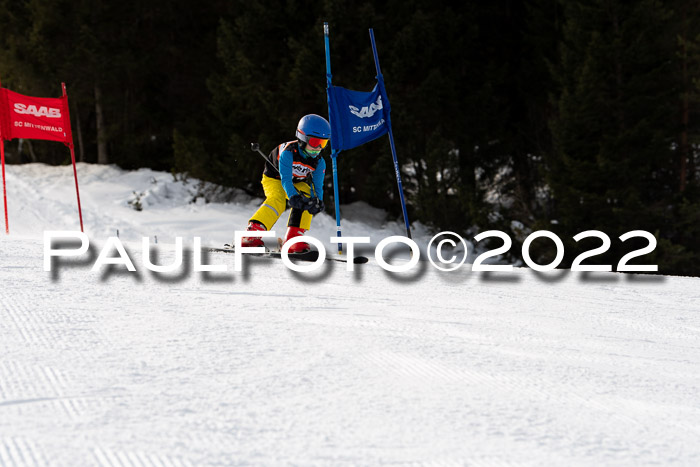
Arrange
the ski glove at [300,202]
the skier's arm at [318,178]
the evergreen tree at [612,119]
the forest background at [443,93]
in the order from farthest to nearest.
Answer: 1. the forest background at [443,93]
2. the evergreen tree at [612,119]
3. the skier's arm at [318,178]
4. the ski glove at [300,202]

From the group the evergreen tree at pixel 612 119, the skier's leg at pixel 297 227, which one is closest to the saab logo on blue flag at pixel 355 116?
the skier's leg at pixel 297 227

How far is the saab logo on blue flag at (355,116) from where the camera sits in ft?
26.9

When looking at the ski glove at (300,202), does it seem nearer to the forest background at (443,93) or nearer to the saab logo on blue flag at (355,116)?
the saab logo on blue flag at (355,116)

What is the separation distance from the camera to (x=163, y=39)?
2231 cm

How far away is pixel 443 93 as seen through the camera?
17406 mm

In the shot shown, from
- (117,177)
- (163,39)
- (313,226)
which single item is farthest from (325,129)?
(163,39)

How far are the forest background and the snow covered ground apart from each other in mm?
10116

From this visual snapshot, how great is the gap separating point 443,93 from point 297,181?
11240 mm

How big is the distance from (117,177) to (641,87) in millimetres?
14382

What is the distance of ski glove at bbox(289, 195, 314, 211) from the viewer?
258 inches

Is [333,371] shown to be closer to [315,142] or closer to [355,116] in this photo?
[315,142]

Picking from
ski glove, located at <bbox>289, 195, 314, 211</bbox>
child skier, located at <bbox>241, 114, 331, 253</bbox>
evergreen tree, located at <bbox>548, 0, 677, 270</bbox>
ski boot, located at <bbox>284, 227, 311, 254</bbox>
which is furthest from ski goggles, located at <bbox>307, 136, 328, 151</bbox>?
evergreen tree, located at <bbox>548, 0, 677, 270</bbox>

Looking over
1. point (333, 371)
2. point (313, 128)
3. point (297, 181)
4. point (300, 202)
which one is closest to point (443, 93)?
point (297, 181)

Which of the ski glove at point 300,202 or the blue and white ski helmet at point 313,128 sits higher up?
the blue and white ski helmet at point 313,128
